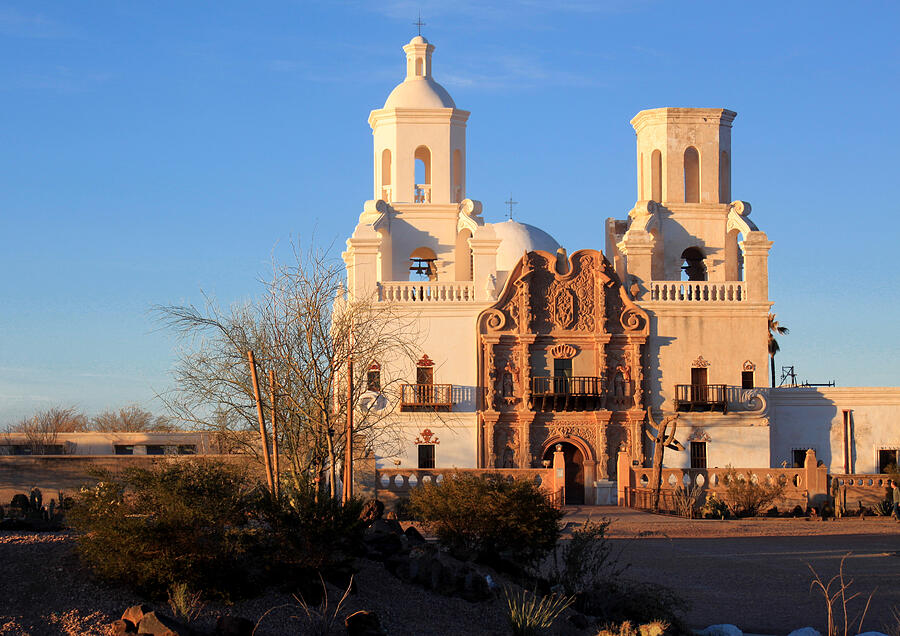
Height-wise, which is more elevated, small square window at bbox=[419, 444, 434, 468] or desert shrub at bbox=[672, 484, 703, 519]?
small square window at bbox=[419, 444, 434, 468]

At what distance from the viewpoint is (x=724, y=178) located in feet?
126

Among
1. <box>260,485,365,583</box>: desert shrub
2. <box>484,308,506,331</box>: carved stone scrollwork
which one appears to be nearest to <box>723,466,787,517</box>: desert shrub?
<box>484,308,506,331</box>: carved stone scrollwork

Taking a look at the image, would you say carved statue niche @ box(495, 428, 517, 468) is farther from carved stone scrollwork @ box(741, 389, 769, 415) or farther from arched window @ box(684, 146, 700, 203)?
arched window @ box(684, 146, 700, 203)

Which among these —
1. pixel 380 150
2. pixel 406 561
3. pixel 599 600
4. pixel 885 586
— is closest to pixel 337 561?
pixel 406 561

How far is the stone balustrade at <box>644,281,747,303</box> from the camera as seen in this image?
36000 mm

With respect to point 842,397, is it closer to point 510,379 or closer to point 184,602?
point 510,379

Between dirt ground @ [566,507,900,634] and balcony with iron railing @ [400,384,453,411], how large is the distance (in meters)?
6.98

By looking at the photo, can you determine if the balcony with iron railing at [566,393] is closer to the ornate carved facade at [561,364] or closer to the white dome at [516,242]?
the ornate carved facade at [561,364]

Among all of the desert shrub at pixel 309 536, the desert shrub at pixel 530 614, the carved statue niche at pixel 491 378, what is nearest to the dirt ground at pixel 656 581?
the desert shrub at pixel 530 614

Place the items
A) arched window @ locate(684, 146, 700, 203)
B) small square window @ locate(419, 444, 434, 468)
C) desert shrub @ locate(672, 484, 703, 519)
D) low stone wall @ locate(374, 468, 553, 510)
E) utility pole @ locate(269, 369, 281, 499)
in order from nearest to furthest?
utility pole @ locate(269, 369, 281, 499)
desert shrub @ locate(672, 484, 703, 519)
low stone wall @ locate(374, 468, 553, 510)
small square window @ locate(419, 444, 434, 468)
arched window @ locate(684, 146, 700, 203)

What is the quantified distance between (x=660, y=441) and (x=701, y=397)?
261 centimetres

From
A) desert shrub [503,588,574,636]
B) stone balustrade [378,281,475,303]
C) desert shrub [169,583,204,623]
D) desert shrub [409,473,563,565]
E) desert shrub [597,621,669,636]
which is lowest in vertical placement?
desert shrub [597,621,669,636]

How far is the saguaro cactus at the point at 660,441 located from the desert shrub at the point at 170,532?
2001 centimetres

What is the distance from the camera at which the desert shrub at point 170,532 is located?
11.0m
